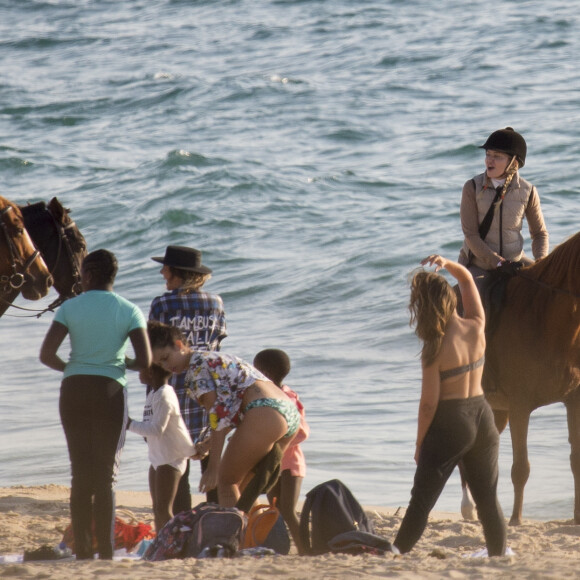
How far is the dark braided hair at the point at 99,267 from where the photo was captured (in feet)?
18.1

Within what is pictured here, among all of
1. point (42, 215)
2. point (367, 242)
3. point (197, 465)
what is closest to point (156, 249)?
point (367, 242)

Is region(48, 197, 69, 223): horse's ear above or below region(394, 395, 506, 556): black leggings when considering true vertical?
above

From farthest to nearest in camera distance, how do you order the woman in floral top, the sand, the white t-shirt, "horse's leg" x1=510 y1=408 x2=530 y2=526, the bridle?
"horse's leg" x1=510 y1=408 x2=530 y2=526 → the bridle → the white t-shirt → the woman in floral top → the sand

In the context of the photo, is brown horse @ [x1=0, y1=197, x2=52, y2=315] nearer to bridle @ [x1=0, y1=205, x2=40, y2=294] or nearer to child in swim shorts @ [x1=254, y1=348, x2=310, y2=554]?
bridle @ [x1=0, y1=205, x2=40, y2=294]

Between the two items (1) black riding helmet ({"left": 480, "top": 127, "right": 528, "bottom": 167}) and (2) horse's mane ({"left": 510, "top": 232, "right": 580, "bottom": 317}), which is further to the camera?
(1) black riding helmet ({"left": 480, "top": 127, "right": 528, "bottom": 167})

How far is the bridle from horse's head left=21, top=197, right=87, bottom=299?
70cm

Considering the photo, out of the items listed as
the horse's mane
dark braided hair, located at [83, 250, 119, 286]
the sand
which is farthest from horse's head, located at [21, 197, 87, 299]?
the horse's mane

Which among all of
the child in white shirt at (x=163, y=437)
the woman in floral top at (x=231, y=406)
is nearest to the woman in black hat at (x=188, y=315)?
the child in white shirt at (x=163, y=437)

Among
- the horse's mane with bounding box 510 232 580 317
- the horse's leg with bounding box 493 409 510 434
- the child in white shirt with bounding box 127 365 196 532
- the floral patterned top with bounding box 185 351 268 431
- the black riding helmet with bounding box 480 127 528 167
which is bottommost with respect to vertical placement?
the horse's leg with bounding box 493 409 510 434

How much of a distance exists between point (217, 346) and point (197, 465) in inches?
115

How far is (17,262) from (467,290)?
2.77 m

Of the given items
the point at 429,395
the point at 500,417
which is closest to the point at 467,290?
the point at 429,395

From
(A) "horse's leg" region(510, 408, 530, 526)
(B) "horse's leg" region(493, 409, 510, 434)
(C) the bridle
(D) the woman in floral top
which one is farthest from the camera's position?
(B) "horse's leg" region(493, 409, 510, 434)

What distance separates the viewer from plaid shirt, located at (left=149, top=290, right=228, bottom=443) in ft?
20.6
